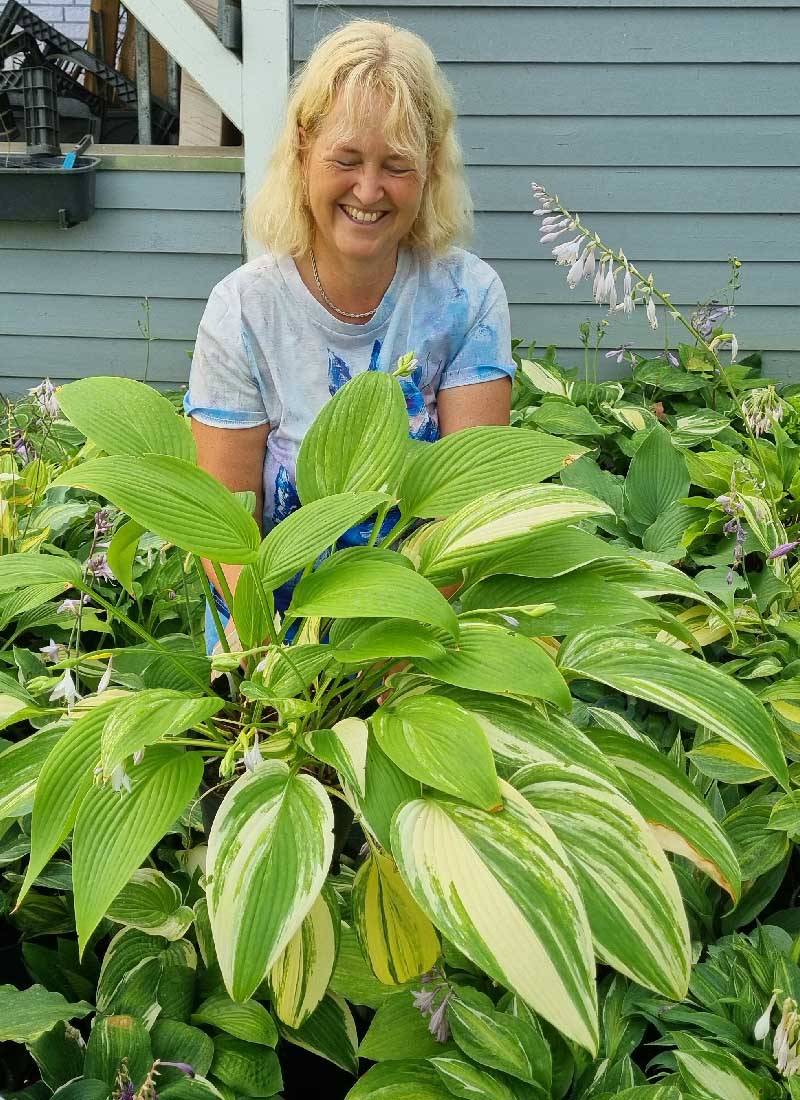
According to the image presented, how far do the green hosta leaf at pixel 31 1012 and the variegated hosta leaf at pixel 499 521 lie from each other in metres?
0.62

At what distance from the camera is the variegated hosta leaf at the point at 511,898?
0.84 meters

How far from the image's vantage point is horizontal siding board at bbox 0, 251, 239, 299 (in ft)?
11.7

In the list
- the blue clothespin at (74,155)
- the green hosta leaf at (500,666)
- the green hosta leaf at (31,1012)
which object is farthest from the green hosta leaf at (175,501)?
the blue clothespin at (74,155)

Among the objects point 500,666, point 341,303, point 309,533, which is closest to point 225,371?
point 341,303

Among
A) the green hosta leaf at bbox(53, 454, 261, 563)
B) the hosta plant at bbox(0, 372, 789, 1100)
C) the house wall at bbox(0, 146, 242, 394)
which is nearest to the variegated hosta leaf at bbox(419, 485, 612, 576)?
the hosta plant at bbox(0, 372, 789, 1100)

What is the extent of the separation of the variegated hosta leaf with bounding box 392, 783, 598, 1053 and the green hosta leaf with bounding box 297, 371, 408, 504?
1.27 ft

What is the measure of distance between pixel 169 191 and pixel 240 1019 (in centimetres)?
294

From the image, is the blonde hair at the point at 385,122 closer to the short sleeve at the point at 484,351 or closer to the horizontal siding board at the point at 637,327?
the short sleeve at the point at 484,351

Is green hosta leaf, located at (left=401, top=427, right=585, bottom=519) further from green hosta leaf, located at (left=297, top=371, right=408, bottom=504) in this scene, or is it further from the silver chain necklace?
the silver chain necklace

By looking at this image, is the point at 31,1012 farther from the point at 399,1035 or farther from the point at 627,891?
the point at 627,891

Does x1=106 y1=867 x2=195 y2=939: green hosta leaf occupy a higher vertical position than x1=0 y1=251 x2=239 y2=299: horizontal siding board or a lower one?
lower

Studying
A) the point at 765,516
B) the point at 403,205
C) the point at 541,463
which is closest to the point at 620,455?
the point at 765,516

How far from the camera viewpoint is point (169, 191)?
350 cm

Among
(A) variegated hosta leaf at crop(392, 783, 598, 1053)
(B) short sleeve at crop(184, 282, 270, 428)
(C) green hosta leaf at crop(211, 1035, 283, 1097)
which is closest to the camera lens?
(A) variegated hosta leaf at crop(392, 783, 598, 1053)
